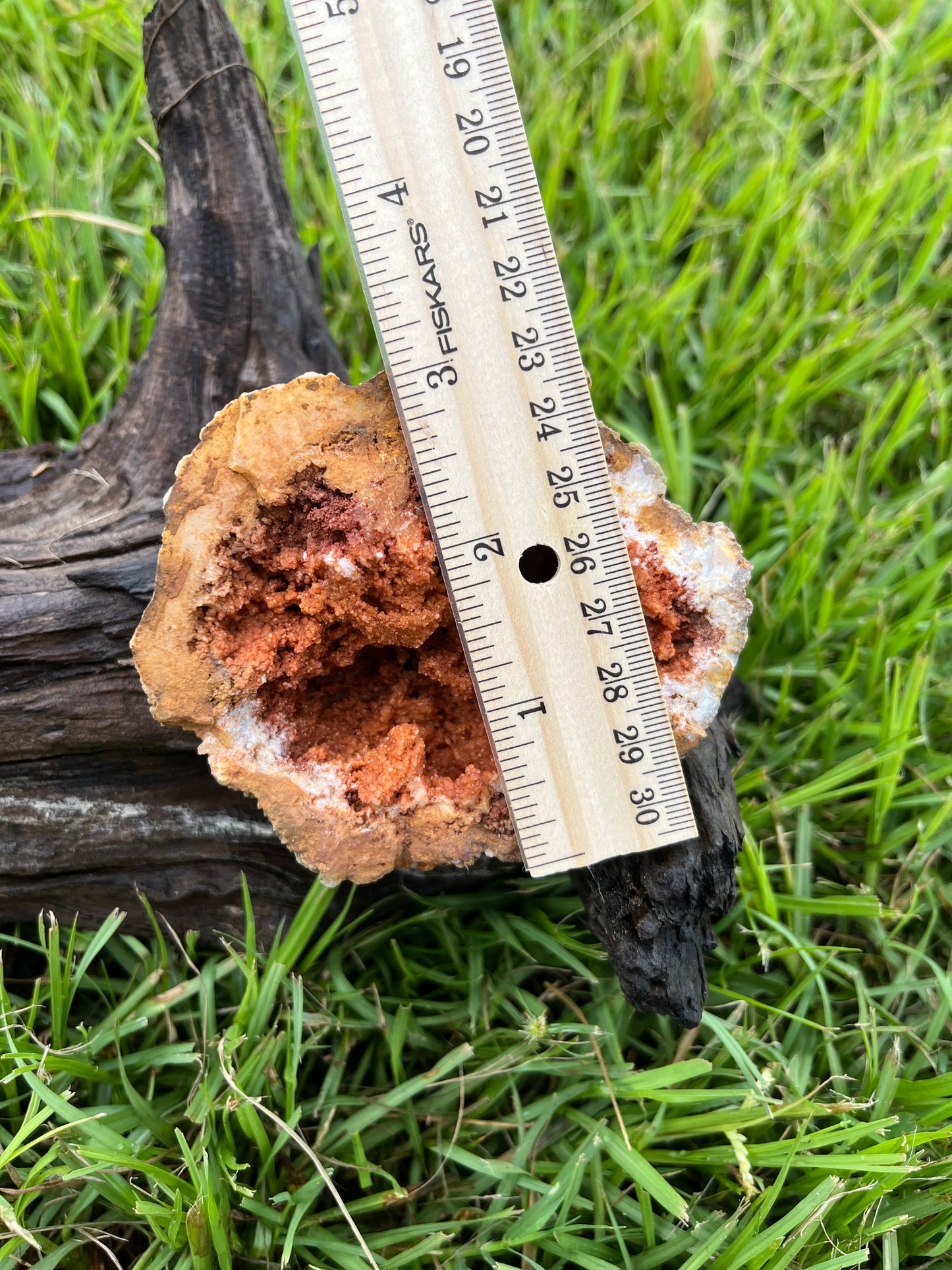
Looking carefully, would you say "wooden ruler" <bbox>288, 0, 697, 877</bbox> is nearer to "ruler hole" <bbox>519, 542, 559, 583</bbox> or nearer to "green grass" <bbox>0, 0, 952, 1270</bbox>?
"ruler hole" <bbox>519, 542, 559, 583</bbox>

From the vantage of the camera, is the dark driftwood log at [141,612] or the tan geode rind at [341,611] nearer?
the tan geode rind at [341,611]

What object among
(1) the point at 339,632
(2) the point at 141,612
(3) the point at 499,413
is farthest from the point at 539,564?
(2) the point at 141,612

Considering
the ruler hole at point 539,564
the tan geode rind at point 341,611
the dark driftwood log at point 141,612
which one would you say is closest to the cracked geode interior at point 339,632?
the tan geode rind at point 341,611

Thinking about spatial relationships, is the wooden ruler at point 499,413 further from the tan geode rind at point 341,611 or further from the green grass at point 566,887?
the green grass at point 566,887

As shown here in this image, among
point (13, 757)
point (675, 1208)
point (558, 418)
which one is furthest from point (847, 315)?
point (13, 757)

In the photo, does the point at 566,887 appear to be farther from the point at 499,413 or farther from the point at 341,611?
the point at 499,413

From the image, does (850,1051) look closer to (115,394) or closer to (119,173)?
(115,394)
